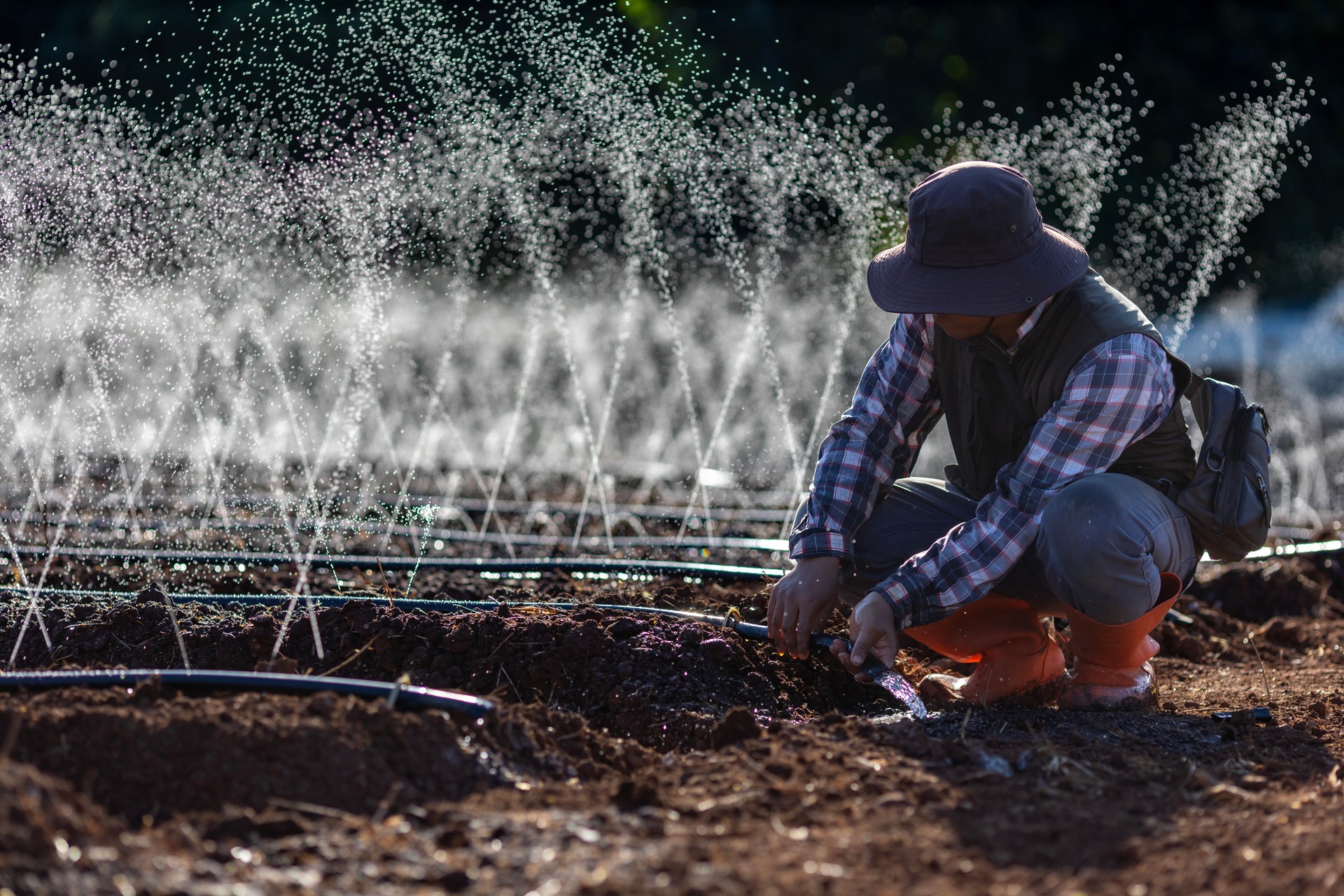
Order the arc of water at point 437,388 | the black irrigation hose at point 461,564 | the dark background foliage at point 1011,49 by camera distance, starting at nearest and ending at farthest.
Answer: the black irrigation hose at point 461,564 → the arc of water at point 437,388 → the dark background foliage at point 1011,49

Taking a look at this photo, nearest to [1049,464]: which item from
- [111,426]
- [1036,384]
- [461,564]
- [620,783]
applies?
[1036,384]

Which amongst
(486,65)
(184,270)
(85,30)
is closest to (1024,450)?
(486,65)

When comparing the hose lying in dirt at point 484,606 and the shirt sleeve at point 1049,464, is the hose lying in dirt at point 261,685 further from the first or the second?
the shirt sleeve at point 1049,464

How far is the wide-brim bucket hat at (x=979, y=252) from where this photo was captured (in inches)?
101

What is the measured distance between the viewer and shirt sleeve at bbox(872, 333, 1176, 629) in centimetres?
255

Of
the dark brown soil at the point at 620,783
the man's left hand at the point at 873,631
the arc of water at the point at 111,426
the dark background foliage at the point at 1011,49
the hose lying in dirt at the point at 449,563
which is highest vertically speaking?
the dark background foliage at the point at 1011,49

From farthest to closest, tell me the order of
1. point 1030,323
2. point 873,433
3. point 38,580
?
point 38,580 < point 873,433 < point 1030,323

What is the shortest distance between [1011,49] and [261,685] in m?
13.0

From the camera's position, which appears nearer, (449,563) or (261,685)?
(261,685)

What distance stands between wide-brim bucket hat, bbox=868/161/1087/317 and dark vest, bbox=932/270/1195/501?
0.11 m

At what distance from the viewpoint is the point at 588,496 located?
627cm

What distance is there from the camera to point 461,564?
13.0 feet

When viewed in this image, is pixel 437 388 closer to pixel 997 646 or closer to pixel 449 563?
pixel 449 563

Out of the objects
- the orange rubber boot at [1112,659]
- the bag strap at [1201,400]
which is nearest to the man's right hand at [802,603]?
the orange rubber boot at [1112,659]
